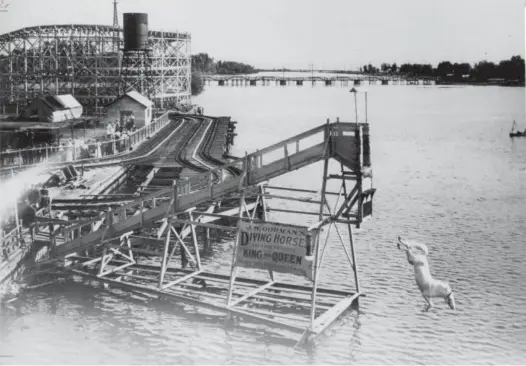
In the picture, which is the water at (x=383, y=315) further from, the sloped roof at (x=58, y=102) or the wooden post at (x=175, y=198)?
the sloped roof at (x=58, y=102)

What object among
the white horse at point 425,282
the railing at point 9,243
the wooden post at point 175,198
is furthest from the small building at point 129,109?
the white horse at point 425,282

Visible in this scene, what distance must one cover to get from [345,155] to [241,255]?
4.95 meters

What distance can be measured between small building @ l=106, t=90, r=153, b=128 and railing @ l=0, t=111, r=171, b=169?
46.8ft

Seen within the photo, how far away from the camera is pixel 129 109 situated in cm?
7656

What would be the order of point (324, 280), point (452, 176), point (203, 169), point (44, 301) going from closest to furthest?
point (44, 301) → point (324, 280) → point (203, 169) → point (452, 176)

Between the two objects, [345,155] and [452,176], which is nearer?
[345,155]

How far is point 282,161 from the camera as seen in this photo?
2328 cm

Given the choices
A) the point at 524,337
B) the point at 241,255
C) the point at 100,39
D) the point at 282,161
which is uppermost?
the point at 100,39

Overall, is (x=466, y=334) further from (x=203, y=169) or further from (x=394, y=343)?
(x=203, y=169)

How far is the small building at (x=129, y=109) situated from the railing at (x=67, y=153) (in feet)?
46.8

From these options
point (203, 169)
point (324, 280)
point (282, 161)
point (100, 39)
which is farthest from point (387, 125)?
point (282, 161)

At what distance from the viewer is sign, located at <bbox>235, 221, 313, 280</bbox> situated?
2222 cm

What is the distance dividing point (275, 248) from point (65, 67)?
96.8 meters

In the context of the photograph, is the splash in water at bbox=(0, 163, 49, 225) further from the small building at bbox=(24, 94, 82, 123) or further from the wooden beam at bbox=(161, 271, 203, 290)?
the small building at bbox=(24, 94, 82, 123)
